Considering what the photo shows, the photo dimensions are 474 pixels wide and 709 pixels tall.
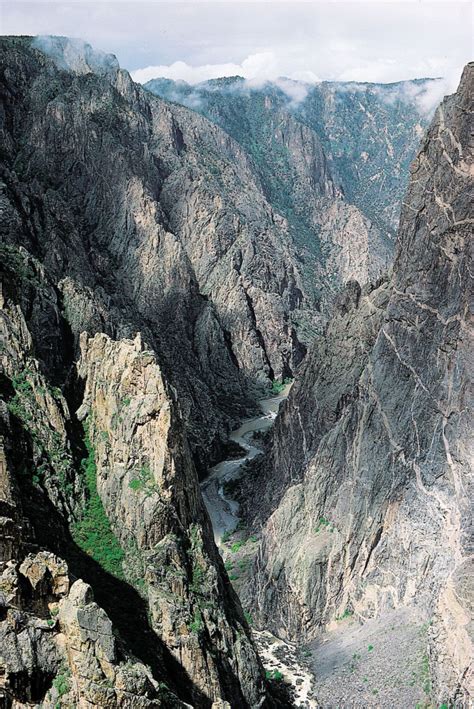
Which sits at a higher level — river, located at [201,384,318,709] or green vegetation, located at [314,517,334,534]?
green vegetation, located at [314,517,334,534]

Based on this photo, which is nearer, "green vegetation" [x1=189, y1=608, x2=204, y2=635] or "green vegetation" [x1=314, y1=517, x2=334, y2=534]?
"green vegetation" [x1=189, y1=608, x2=204, y2=635]

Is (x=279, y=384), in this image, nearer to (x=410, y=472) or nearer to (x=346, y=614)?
(x=346, y=614)

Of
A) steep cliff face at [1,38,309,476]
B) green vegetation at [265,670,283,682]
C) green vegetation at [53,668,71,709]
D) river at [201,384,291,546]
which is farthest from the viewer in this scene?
steep cliff face at [1,38,309,476]

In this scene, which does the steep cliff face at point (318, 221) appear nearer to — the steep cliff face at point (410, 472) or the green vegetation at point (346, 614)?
the steep cliff face at point (410, 472)

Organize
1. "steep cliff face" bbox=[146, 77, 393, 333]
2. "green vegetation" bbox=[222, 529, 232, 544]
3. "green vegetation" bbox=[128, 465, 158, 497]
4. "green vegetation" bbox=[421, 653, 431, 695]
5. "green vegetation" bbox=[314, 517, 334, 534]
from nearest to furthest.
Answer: "green vegetation" bbox=[128, 465, 158, 497] < "green vegetation" bbox=[421, 653, 431, 695] < "green vegetation" bbox=[314, 517, 334, 534] < "green vegetation" bbox=[222, 529, 232, 544] < "steep cliff face" bbox=[146, 77, 393, 333]

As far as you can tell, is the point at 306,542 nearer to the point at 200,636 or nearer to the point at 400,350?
the point at 400,350

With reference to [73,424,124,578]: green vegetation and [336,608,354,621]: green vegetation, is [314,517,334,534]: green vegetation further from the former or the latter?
[73,424,124,578]: green vegetation

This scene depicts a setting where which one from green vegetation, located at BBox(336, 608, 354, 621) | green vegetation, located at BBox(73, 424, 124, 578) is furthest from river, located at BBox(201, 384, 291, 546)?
green vegetation, located at BBox(73, 424, 124, 578)

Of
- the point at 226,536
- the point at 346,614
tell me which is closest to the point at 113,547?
the point at 346,614
